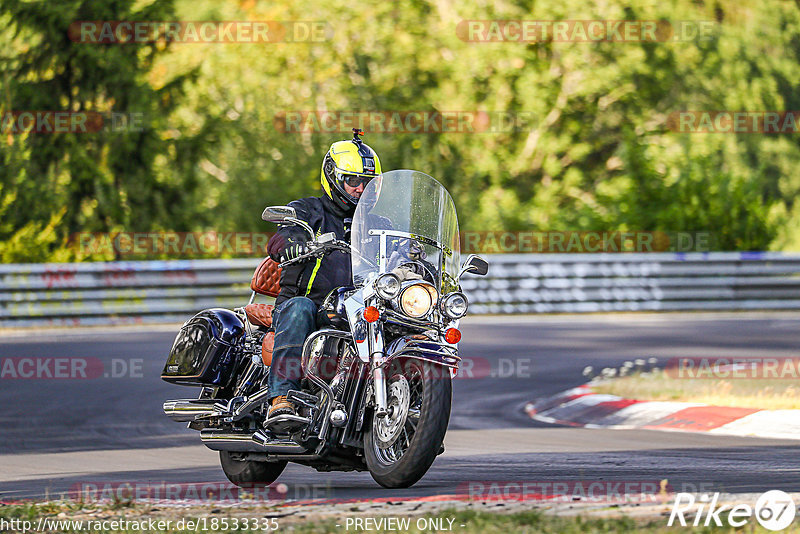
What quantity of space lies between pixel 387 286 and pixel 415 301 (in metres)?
0.18

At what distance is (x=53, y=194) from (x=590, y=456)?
686 inches

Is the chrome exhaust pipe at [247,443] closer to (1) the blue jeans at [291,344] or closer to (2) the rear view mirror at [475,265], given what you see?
(1) the blue jeans at [291,344]

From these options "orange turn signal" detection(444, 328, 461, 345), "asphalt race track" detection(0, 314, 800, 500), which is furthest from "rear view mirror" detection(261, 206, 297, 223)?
"asphalt race track" detection(0, 314, 800, 500)

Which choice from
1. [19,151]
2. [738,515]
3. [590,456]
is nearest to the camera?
[738,515]

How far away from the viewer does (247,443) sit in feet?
27.7

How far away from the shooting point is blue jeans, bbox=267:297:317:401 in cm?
822

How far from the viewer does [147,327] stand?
21.6 meters

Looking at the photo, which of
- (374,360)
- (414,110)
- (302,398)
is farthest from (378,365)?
(414,110)

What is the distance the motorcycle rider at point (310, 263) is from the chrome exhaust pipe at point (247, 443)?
6.7 inches

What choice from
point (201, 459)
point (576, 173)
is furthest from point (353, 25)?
point (201, 459)

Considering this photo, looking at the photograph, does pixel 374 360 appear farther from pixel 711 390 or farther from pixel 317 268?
pixel 711 390

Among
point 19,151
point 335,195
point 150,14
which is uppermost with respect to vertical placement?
point 150,14

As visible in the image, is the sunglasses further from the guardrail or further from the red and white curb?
the guardrail

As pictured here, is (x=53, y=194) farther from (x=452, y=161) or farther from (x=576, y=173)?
(x=576, y=173)
